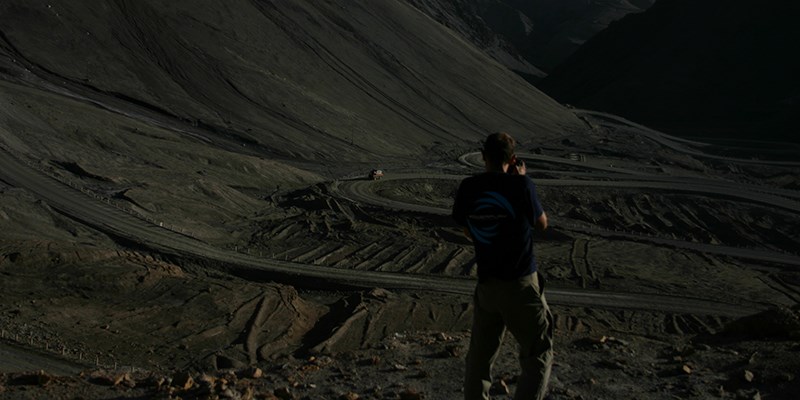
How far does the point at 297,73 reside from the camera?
65000mm

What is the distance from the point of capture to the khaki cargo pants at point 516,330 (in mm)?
5508

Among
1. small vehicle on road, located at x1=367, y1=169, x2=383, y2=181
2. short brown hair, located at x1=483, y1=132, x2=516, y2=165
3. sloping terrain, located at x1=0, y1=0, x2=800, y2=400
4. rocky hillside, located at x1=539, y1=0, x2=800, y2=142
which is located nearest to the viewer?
short brown hair, located at x1=483, y1=132, x2=516, y2=165

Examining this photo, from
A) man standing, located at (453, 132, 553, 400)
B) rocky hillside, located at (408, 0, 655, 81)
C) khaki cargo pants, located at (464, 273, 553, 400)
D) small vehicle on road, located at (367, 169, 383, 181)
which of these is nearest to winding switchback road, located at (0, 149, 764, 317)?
khaki cargo pants, located at (464, 273, 553, 400)

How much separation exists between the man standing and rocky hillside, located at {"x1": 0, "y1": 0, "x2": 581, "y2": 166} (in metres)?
34.3

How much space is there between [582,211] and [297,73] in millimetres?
31575

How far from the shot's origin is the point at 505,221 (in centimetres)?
548

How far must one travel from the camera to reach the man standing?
5.48m

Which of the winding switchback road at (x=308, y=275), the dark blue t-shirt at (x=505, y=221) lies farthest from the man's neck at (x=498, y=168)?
the winding switchback road at (x=308, y=275)

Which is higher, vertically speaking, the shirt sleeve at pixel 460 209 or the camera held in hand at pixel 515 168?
the camera held in hand at pixel 515 168

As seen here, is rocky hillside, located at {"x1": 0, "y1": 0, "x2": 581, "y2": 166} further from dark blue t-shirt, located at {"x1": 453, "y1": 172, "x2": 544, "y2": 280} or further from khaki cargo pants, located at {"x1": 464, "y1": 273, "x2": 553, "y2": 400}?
dark blue t-shirt, located at {"x1": 453, "y1": 172, "x2": 544, "y2": 280}

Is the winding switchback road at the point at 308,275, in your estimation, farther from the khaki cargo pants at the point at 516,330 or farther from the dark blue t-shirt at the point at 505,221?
the dark blue t-shirt at the point at 505,221

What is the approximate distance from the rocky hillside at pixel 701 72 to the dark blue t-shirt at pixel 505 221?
97041 millimetres

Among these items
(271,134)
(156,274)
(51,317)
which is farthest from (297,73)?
(51,317)

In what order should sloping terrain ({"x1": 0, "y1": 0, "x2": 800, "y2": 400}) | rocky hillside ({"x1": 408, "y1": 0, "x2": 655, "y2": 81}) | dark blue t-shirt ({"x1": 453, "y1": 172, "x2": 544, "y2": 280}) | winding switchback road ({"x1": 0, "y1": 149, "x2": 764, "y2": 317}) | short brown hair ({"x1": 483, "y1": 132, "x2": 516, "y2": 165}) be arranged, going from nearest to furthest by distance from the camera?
dark blue t-shirt ({"x1": 453, "y1": 172, "x2": 544, "y2": 280})
short brown hair ({"x1": 483, "y1": 132, "x2": 516, "y2": 165})
sloping terrain ({"x1": 0, "y1": 0, "x2": 800, "y2": 400})
winding switchback road ({"x1": 0, "y1": 149, "x2": 764, "y2": 317})
rocky hillside ({"x1": 408, "y1": 0, "x2": 655, "y2": 81})
